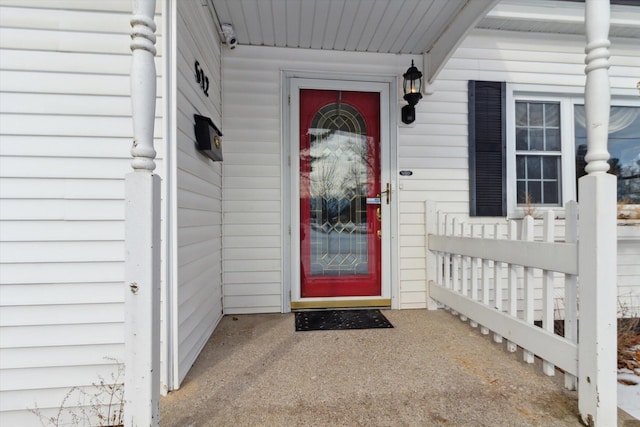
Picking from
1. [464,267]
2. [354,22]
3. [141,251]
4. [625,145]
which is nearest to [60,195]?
[141,251]

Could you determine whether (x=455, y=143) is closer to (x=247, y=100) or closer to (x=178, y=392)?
(x=247, y=100)

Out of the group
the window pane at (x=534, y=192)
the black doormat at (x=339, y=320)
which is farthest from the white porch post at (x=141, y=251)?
the window pane at (x=534, y=192)

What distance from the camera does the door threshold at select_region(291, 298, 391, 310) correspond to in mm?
2809

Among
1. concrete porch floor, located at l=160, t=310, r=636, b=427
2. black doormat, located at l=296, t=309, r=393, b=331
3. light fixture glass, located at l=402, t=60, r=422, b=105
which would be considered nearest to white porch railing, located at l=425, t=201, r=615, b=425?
concrete porch floor, located at l=160, t=310, r=636, b=427

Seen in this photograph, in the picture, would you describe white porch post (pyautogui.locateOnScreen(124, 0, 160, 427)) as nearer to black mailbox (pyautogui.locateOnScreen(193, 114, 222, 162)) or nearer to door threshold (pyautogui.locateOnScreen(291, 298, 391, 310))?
black mailbox (pyautogui.locateOnScreen(193, 114, 222, 162))

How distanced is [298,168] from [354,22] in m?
1.29

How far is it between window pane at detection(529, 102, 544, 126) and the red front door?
1609mm

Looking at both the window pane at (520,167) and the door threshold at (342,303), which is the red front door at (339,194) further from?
the window pane at (520,167)

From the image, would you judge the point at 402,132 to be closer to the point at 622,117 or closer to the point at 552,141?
the point at 552,141

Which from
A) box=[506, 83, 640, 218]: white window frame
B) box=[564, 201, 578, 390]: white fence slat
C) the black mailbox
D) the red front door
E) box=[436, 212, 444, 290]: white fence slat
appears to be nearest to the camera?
box=[564, 201, 578, 390]: white fence slat

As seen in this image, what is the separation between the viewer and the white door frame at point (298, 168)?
2.79 meters

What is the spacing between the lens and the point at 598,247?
51.9 inches

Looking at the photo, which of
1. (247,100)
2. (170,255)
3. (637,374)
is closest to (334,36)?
(247,100)

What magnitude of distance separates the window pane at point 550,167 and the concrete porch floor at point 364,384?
6.31ft
